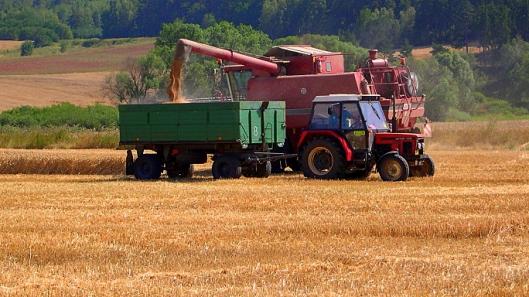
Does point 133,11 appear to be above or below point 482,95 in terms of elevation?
above

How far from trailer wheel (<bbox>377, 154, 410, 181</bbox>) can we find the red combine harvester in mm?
2789

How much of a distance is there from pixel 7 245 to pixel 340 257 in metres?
3.87

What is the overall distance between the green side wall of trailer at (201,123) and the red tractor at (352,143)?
111 cm

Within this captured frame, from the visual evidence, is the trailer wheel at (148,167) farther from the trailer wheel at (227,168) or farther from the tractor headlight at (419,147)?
the tractor headlight at (419,147)

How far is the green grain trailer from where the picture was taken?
77.5ft

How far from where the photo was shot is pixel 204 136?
23.8 m

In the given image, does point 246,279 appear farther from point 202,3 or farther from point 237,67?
point 202,3

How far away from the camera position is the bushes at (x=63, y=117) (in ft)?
155

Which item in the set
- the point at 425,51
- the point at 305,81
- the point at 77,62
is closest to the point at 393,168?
the point at 305,81

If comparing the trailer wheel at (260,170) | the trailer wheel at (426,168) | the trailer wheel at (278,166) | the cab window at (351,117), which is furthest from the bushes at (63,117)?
the trailer wheel at (426,168)

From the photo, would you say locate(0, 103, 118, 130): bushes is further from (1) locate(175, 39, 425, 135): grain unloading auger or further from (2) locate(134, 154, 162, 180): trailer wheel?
(2) locate(134, 154, 162, 180): trailer wheel

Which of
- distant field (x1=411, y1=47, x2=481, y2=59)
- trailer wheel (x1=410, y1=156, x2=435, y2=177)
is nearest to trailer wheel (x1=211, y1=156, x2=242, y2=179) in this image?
trailer wheel (x1=410, y1=156, x2=435, y2=177)

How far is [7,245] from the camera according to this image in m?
13.2

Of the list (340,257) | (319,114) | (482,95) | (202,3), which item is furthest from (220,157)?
(202,3)
